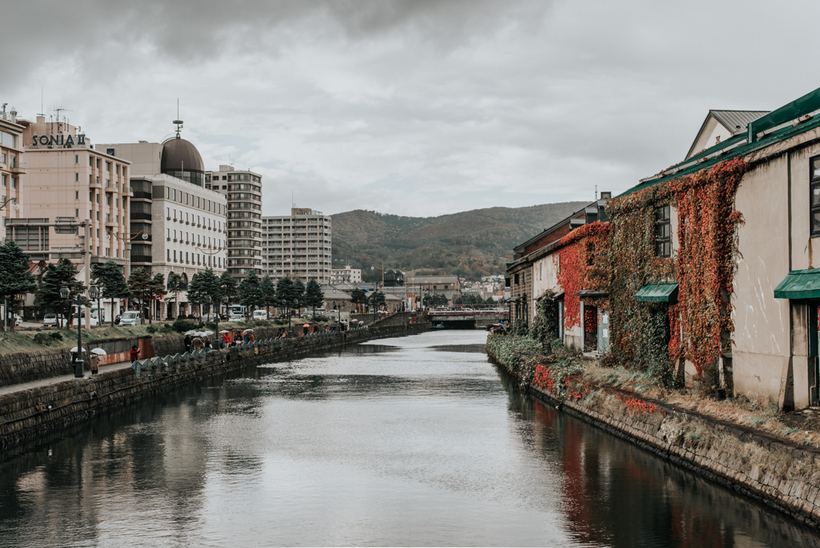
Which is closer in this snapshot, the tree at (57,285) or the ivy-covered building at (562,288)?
the ivy-covered building at (562,288)

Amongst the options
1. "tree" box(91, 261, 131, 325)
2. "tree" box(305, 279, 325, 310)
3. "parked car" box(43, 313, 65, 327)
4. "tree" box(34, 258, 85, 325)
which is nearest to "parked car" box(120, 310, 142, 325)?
"tree" box(91, 261, 131, 325)

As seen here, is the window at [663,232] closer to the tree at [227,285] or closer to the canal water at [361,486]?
the canal water at [361,486]

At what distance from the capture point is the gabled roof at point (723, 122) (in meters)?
37.1

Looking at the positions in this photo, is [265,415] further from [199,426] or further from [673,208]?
[673,208]

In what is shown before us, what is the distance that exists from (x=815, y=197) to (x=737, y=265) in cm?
410

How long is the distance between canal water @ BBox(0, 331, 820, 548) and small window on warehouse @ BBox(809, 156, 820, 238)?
659 centimetres

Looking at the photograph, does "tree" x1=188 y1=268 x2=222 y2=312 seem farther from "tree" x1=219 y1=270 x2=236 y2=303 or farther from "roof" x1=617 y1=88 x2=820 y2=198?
"roof" x1=617 y1=88 x2=820 y2=198

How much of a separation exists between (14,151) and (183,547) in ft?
252

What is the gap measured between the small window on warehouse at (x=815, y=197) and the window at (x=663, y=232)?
941 centimetres

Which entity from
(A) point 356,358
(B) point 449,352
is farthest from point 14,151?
(B) point 449,352

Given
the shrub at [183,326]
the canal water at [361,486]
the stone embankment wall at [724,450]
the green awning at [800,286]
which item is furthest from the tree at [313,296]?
the green awning at [800,286]

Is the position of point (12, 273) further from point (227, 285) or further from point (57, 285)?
point (227, 285)

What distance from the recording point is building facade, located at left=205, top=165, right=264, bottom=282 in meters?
166

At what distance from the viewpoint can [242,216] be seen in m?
170
